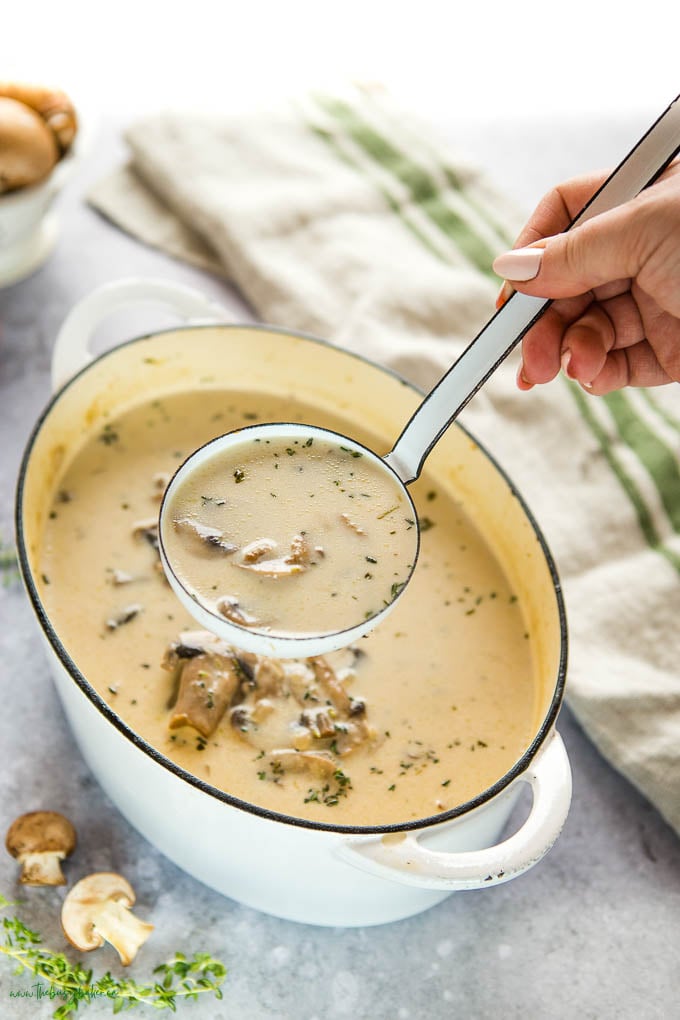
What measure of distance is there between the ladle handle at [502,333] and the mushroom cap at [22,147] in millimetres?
984

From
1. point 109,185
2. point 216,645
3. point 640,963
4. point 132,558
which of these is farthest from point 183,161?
point 640,963

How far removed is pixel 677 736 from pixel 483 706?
337 millimetres

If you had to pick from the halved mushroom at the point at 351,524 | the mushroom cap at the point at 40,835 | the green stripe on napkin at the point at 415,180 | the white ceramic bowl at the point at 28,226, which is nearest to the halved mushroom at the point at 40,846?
the mushroom cap at the point at 40,835

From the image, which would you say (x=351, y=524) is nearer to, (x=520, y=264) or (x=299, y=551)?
(x=299, y=551)

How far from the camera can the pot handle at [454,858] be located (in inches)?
50.9

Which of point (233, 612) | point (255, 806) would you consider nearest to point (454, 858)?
point (255, 806)

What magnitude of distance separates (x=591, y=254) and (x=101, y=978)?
3.73 ft

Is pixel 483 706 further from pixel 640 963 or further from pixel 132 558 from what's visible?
pixel 132 558

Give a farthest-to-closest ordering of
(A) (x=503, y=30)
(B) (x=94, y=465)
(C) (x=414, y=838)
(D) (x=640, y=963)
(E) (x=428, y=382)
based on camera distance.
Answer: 1. (A) (x=503, y=30)
2. (E) (x=428, y=382)
3. (B) (x=94, y=465)
4. (D) (x=640, y=963)
5. (C) (x=414, y=838)

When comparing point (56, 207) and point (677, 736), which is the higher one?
point (677, 736)

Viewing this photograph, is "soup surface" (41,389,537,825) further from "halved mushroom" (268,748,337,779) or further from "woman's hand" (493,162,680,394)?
"woman's hand" (493,162,680,394)

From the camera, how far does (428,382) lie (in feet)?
7.32

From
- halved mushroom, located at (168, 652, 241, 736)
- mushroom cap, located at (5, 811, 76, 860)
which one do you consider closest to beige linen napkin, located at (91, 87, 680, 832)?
halved mushroom, located at (168, 652, 241, 736)

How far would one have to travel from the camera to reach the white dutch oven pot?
131cm
